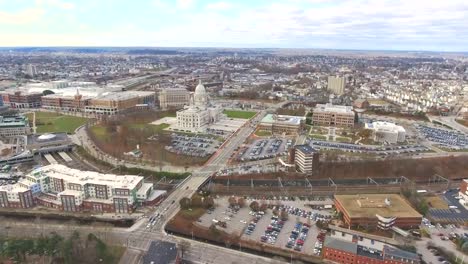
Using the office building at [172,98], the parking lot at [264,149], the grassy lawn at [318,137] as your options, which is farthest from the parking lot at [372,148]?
the office building at [172,98]

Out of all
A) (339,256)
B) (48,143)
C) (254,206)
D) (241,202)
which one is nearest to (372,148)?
(254,206)

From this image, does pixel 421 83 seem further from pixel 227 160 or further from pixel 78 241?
pixel 78 241

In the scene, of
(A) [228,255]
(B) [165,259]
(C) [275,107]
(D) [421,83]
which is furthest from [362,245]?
(D) [421,83]

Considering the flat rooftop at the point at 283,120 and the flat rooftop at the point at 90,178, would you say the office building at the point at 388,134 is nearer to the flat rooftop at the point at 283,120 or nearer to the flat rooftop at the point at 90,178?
the flat rooftop at the point at 283,120

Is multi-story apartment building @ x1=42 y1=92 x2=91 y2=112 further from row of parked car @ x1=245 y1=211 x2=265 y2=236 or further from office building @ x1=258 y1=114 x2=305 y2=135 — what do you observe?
row of parked car @ x1=245 y1=211 x2=265 y2=236

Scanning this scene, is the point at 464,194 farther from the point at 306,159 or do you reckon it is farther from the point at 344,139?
the point at 344,139

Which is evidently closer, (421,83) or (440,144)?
(440,144)
